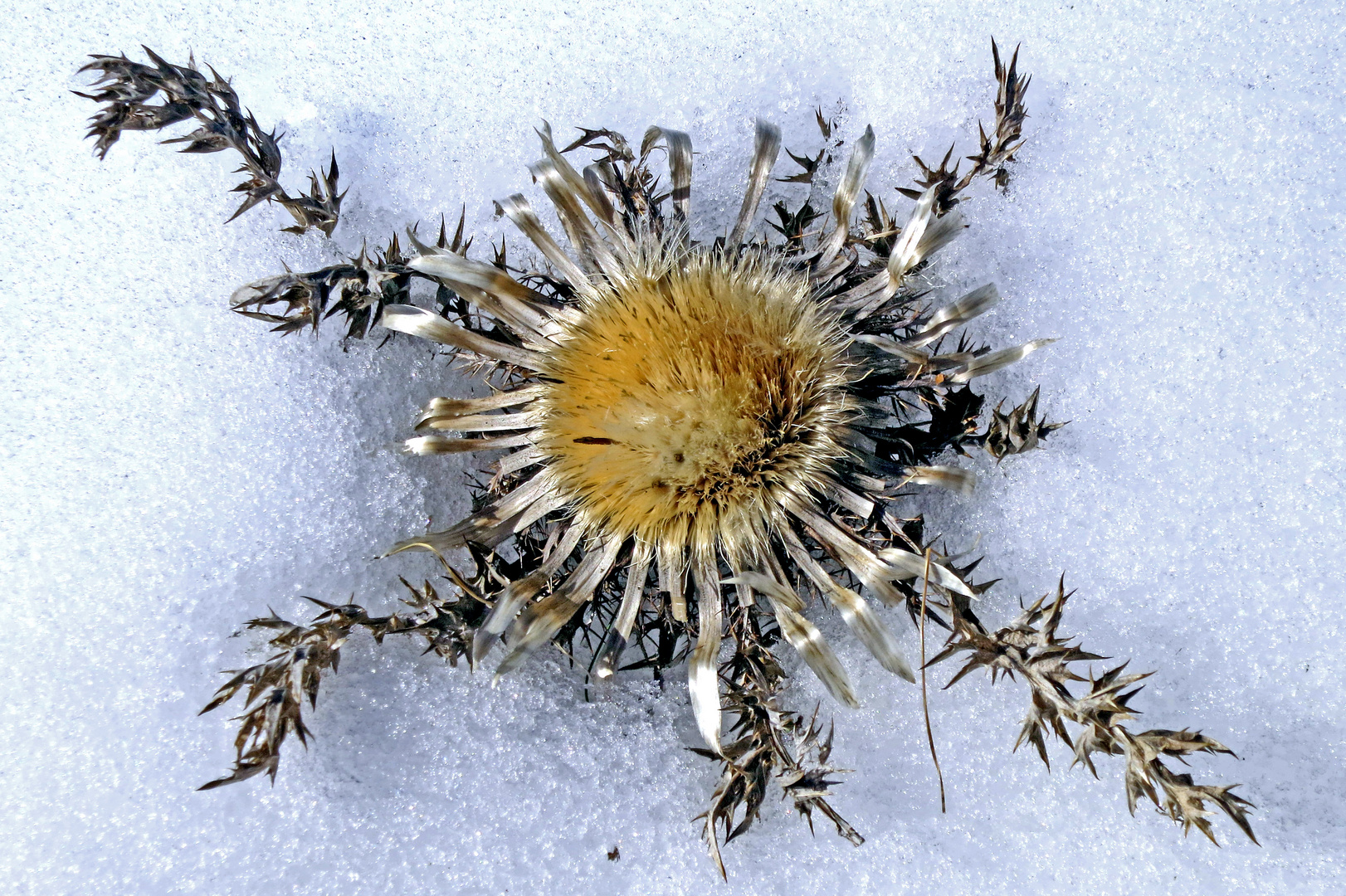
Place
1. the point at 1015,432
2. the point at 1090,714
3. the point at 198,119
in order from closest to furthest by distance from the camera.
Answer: the point at 1090,714 → the point at 1015,432 → the point at 198,119

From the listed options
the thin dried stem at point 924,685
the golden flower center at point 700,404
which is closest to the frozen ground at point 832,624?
the thin dried stem at point 924,685

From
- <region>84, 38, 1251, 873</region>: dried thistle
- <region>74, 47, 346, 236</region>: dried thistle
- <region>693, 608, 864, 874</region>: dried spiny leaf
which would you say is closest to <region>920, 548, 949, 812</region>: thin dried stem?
<region>84, 38, 1251, 873</region>: dried thistle

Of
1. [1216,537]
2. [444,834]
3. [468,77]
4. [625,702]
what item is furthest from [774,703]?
[468,77]

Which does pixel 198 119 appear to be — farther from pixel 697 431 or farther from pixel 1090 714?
pixel 1090 714

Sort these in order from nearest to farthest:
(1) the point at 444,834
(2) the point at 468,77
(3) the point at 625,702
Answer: (1) the point at 444,834 → (3) the point at 625,702 → (2) the point at 468,77

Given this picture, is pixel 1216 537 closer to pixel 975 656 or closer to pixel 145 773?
pixel 975 656

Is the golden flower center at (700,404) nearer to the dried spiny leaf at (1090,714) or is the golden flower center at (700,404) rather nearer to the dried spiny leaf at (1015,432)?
the dried spiny leaf at (1015,432)

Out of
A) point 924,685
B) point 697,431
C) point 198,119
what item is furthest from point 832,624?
point 198,119
